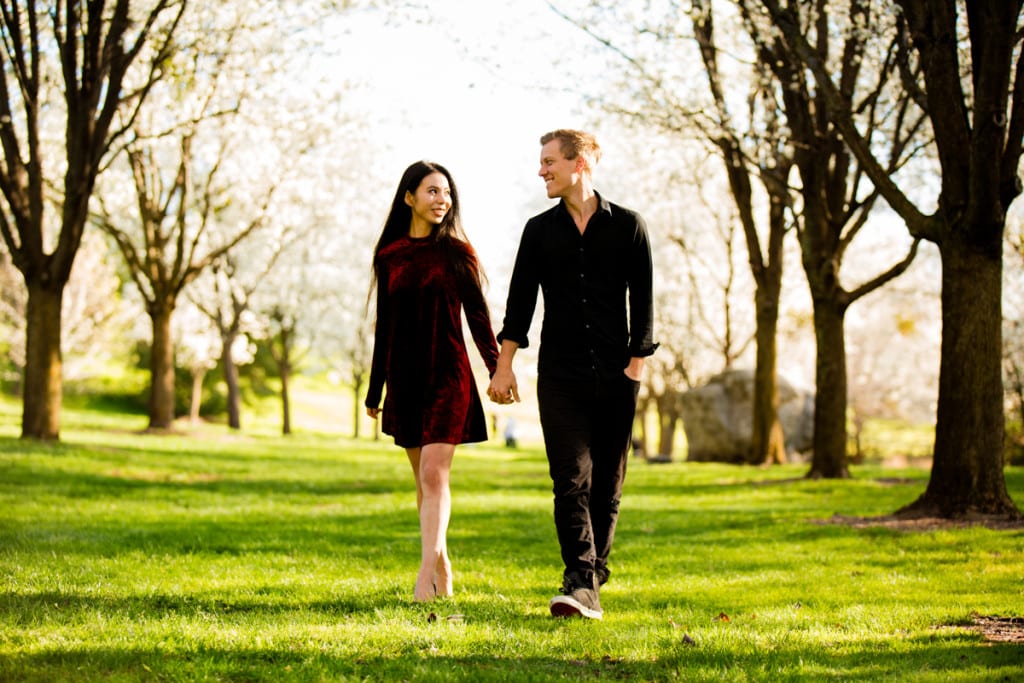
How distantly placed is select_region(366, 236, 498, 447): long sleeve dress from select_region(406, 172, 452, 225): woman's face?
0.51 feet

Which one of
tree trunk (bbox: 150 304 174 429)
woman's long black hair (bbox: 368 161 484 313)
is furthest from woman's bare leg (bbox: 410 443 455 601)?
tree trunk (bbox: 150 304 174 429)

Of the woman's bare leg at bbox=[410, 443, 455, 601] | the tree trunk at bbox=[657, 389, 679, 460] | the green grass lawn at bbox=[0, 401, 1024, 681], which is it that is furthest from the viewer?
the tree trunk at bbox=[657, 389, 679, 460]

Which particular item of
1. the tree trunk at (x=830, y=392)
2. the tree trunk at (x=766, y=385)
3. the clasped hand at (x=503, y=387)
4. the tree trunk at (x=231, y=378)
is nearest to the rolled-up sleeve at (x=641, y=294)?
the clasped hand at (x=503, y=387)

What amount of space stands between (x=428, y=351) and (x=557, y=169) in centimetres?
132

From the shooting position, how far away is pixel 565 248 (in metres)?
6.15

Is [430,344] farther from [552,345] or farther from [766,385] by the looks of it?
[766,385]

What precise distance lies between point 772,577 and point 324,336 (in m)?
45.0

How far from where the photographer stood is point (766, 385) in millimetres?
21297

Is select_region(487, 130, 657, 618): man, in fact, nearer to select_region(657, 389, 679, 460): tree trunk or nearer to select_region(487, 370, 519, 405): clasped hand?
select_region(487, 370, 519, 405): clasped hand

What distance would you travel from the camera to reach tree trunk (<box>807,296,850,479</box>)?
56.1 ft

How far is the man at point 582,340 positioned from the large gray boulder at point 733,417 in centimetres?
2039

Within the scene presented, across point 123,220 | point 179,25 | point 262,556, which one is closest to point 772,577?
point 262,556

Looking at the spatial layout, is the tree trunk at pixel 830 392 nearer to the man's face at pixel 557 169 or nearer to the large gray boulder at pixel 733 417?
the large gray boulder at pixel 733 417

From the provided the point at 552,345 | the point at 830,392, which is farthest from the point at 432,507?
the point at 830,392
